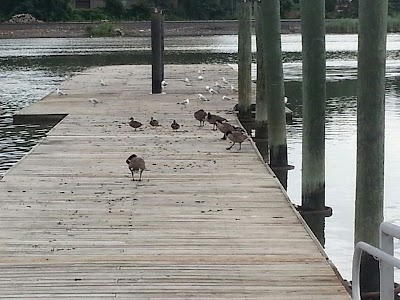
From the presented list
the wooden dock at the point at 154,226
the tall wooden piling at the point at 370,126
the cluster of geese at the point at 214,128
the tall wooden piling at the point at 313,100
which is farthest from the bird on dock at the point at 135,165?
the tall wooden piling at the point at 370,126

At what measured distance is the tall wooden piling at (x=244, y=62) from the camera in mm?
19141

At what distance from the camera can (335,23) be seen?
256 feet

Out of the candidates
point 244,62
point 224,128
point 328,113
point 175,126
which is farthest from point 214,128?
point 328,113

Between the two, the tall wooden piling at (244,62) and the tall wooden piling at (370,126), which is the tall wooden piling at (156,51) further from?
the tall wooden piling at (370,126)

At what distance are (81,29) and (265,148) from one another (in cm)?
7175

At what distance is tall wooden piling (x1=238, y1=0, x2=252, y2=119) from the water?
1071 mm

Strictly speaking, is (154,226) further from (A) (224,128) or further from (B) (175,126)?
(B) (175,126)

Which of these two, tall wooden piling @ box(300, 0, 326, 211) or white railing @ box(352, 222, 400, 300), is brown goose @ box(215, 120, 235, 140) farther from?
white railing @ box(352, 222, 400, 300)

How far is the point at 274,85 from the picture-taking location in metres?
13.5

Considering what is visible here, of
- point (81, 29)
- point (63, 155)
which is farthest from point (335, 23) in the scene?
point (63, 155)

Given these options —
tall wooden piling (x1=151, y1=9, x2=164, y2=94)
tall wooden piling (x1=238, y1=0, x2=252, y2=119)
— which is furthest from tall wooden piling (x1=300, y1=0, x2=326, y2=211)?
tall wooden piling (x1=151, y1=9, x2=164, y2=94)

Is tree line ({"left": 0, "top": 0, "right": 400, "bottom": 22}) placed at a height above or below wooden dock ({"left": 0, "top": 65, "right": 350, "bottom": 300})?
above

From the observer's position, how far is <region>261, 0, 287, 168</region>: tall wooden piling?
13.5 meters

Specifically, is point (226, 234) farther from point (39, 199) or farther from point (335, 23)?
point (335, 23)
